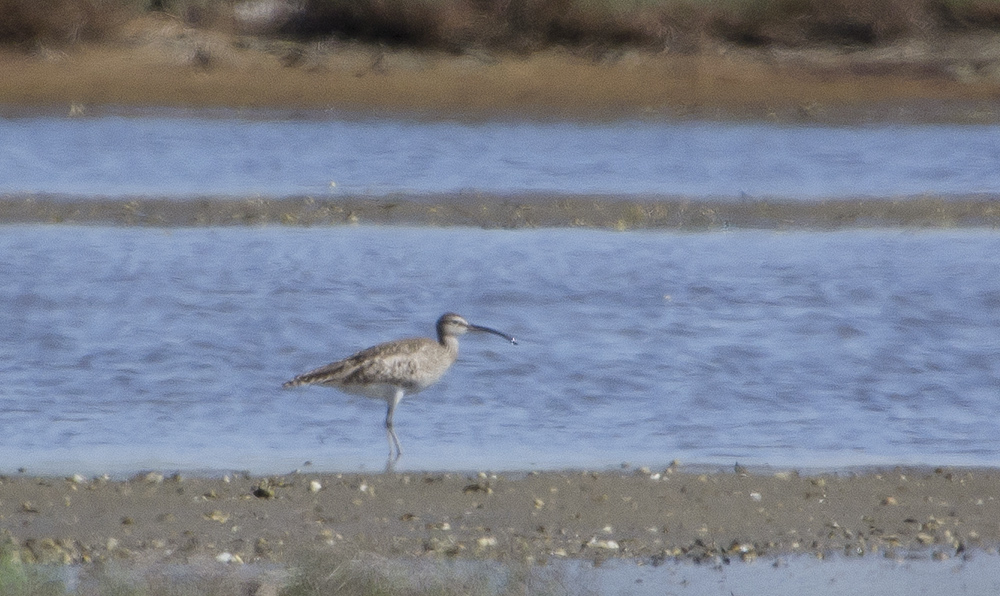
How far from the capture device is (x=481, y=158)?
74.9 feet

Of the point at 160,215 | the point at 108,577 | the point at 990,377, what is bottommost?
the point at 160,215

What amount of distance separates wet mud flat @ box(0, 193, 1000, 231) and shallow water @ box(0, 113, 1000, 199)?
0.58 metres

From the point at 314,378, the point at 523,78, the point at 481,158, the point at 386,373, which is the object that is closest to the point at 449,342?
the point at 386,373

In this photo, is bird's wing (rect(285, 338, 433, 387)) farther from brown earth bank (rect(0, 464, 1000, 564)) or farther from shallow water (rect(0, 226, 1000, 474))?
brown earth bank (rect(0, 464, 1000, 564))

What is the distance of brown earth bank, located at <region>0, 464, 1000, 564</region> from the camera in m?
7.50

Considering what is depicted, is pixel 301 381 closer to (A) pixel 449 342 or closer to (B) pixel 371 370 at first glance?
(B) pixel 371 370

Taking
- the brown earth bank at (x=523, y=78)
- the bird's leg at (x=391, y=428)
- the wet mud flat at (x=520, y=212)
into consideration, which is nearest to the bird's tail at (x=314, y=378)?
the bird's leg at (x=391, y=428)

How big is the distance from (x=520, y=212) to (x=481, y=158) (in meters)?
4.02

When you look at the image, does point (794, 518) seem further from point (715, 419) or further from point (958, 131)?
point (958, 131)

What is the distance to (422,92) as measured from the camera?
25.8m

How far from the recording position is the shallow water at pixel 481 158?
68.4ft

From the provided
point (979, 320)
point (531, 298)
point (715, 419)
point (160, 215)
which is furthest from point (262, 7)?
point (715, 419)

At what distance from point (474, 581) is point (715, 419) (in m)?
4.03

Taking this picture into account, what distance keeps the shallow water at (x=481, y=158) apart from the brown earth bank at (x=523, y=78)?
1.04ft
